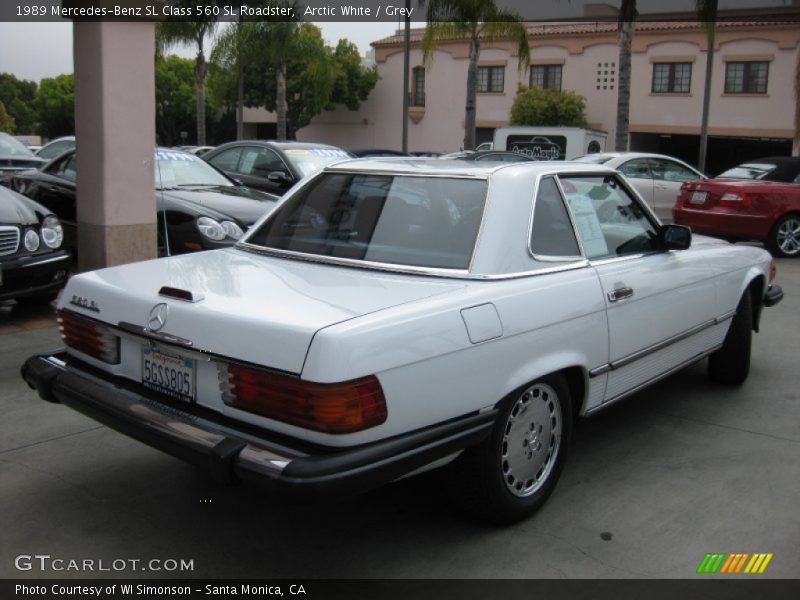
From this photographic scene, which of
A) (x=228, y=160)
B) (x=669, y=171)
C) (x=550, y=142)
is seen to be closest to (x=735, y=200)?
(x=669, y=171)

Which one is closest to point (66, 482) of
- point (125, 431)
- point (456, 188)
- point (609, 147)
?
point (125, 431)

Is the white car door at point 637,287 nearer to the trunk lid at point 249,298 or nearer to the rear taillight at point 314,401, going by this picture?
the trunk lid at point 249,298

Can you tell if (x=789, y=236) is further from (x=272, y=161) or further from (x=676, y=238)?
(x=676, y=238)

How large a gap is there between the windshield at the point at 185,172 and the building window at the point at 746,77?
91.4ft

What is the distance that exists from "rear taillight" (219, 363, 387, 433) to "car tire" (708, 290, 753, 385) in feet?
11.4

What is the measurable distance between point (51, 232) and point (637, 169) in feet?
32.4

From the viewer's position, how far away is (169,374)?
3.27 m

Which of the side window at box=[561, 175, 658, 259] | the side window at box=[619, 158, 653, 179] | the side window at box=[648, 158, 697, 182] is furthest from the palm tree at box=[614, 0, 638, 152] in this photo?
the side window at box=[561, 175, 658, 259]

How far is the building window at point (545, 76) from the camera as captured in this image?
1439 inches

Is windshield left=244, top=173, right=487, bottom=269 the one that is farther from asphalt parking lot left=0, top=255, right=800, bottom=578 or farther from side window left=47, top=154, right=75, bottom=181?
side window left=47, top=154, right=75, bottom=181

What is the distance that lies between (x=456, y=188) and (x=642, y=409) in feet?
7.45

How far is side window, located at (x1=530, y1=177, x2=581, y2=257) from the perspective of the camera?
12.5ft

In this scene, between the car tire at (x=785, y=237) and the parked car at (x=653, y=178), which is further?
the parked car at (x=653, y=178)

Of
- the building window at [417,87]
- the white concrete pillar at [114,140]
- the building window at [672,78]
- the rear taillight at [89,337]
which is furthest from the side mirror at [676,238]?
the building window at [417,87]
